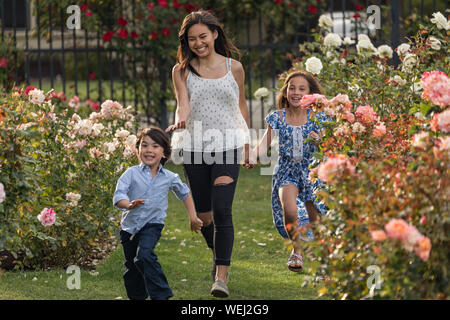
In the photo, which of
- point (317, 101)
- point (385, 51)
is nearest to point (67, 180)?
point (317, 101)

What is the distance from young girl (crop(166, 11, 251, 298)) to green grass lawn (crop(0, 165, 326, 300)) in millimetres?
258

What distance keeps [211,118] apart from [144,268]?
1012 millimetres

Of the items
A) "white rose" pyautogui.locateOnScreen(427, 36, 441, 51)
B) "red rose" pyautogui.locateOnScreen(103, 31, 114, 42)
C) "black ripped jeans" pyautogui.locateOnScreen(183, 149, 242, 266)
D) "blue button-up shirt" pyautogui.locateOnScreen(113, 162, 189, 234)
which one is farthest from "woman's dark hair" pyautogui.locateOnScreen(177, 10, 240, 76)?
"red rose" pyautogui.locateOnScreen(103, 31, 114, 42)

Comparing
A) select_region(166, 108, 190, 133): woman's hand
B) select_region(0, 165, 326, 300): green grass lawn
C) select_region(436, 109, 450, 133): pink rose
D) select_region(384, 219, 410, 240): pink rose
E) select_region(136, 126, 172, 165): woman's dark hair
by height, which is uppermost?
select_region(436, 109, 450, 133): pink rose

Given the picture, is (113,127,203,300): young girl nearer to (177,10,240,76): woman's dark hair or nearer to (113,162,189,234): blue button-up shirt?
(113,162,189,234): blue button-up shirt

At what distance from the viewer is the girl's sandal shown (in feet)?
17.2

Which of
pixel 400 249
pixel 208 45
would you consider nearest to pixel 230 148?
pixel 208 45

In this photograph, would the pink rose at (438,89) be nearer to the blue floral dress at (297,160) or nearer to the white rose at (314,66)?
the blue floral dress at (297,160)

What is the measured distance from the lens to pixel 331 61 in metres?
7.17

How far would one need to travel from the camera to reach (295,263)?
5.24 meters

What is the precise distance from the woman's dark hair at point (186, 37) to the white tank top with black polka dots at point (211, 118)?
4.5 inches

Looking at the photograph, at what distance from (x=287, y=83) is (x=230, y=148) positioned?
41.0 inches

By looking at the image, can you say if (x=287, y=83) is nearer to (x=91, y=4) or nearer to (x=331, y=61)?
(x=331, y=61)
